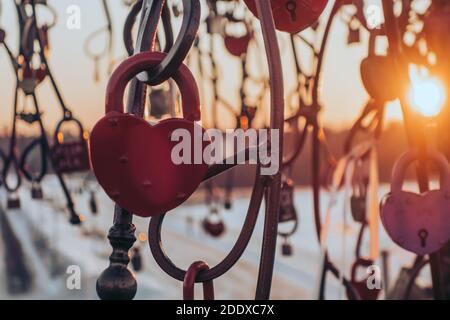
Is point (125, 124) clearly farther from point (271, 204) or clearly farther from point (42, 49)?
point (42, 49)

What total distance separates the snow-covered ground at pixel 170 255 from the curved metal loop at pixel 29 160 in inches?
81.6

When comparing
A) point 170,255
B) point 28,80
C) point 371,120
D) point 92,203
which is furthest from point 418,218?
point 170,255

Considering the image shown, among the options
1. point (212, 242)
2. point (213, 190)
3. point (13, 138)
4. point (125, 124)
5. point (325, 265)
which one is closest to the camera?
point (125, 124)

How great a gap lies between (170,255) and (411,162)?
352 inches

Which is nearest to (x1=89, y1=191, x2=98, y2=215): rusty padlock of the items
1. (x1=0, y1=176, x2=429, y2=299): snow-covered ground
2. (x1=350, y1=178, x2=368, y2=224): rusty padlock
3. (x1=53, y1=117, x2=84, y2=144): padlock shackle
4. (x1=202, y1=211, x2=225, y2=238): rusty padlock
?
(x1=202, y1=211, x2=225, y2=238): rusty padlock

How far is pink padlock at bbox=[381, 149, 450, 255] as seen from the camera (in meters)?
0.54

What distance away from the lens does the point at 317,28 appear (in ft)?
3.64

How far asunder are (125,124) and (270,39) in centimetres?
9

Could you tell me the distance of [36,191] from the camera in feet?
3.82

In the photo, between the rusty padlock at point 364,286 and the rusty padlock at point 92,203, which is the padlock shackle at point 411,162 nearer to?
the rusty padlock at point 364,286

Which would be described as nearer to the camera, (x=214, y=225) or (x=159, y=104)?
(x=159, y=104)

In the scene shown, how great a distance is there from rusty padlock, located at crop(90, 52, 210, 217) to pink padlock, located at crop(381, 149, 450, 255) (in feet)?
0.80

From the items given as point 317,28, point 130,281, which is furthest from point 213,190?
point 130,281

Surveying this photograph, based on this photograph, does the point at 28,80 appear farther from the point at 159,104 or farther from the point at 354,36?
the point at 354,36
